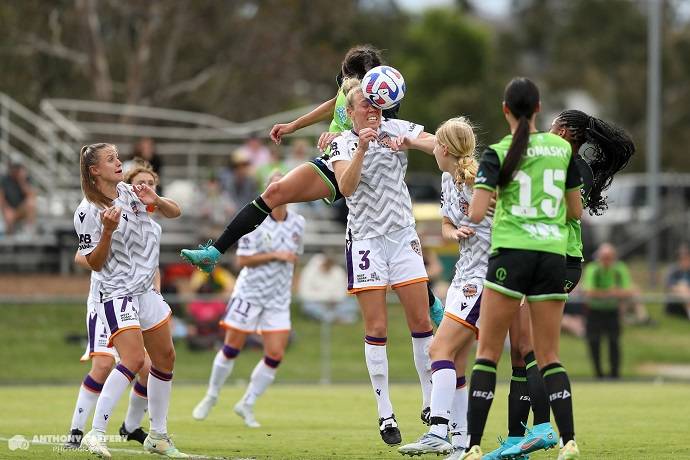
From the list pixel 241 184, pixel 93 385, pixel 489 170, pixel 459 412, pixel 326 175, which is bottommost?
pixel 459 412

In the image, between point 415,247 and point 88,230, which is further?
point 415,247

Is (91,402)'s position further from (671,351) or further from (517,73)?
(517,73)

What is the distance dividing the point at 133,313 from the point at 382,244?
76.6 inches

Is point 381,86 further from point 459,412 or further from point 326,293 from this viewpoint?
point 326,293

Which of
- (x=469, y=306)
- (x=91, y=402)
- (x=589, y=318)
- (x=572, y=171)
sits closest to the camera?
(x=572, y=171)

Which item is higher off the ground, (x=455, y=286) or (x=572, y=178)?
(x=572, y=178)

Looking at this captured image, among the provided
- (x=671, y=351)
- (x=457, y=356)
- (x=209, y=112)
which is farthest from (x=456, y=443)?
(x=209, y=112)

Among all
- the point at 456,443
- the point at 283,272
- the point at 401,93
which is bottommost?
the point at 456,443

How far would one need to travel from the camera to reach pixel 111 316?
9.65 m

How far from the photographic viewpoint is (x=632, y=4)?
5281 centimetres

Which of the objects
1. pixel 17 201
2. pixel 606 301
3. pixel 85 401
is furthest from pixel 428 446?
pixel 17 201

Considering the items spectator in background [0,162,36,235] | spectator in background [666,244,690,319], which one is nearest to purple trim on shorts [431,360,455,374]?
spectator in background [0,162,36,235]

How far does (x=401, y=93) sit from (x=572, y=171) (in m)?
1.80

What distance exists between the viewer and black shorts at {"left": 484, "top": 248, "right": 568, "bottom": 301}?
8.21 metres
